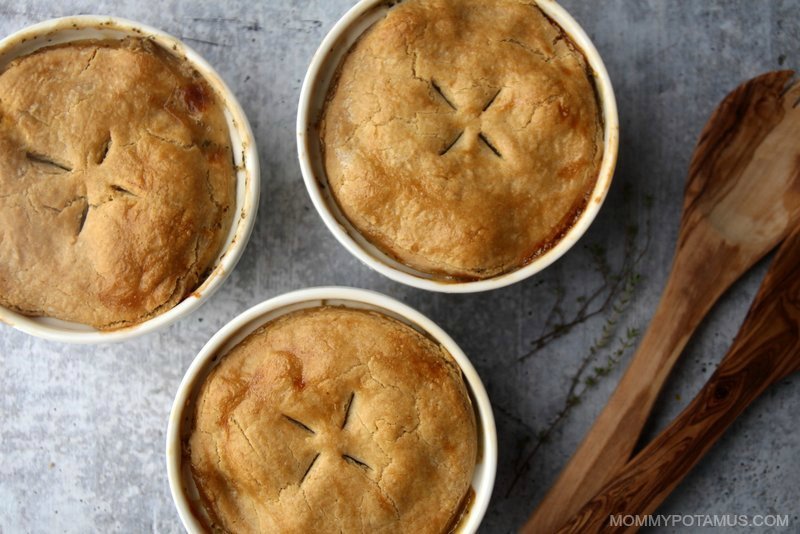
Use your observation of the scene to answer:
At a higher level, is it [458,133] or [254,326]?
[458,133]

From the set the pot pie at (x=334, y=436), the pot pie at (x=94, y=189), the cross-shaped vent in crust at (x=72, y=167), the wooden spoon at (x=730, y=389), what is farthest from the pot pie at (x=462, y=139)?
the wooden spoon at (x=730, y=389)

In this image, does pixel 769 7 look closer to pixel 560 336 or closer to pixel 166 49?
pixel 560 336

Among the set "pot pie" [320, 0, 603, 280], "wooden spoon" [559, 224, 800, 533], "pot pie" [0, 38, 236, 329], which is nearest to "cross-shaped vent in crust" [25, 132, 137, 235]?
"pot pie" [0, 38, 236, 329]

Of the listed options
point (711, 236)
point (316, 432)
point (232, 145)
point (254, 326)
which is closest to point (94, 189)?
point (232, 145)

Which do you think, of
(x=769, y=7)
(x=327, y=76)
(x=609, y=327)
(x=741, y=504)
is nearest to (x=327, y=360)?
(x=327, y=76)

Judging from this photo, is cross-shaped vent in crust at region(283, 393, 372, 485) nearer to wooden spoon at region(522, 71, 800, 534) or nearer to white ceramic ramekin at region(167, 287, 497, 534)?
white ceramic ramekin at region(167, 287, 497, 534)

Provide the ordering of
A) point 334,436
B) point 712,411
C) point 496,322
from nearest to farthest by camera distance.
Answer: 1. point 334,436
2. point 712,411
3. point 496,322

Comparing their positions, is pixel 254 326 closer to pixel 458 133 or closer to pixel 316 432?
pixel 316 432
